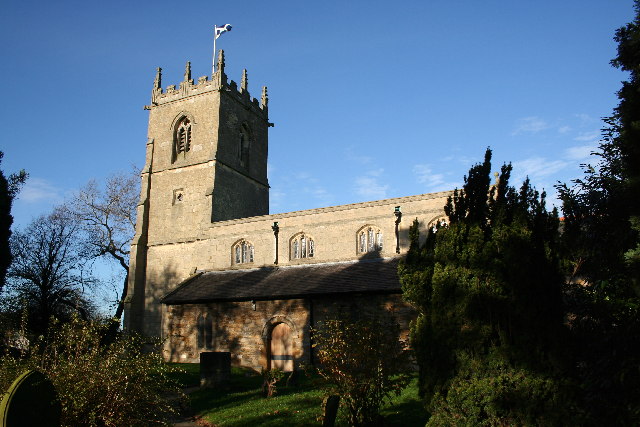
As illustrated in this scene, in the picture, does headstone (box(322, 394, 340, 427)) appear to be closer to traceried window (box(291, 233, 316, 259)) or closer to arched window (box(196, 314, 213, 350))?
arched window (box(196, 314, 213, 350))

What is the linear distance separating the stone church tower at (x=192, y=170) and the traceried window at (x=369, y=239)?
909cm

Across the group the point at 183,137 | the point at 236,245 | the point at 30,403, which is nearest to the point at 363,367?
the point at 30,403

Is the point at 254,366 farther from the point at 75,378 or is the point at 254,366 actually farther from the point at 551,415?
the point at 551,415

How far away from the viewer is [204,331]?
21.8m

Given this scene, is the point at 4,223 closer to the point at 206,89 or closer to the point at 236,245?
the point at 236,245

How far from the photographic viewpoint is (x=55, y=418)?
6.72 m

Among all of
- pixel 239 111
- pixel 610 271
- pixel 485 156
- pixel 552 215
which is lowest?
pixel 610 271

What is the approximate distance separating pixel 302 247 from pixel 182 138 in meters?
12.0

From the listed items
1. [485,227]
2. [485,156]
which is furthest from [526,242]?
[485,156]

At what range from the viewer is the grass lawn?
417 inches

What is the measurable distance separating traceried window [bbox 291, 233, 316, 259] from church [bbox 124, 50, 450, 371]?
5 centimetres

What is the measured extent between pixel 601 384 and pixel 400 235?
1621 cm

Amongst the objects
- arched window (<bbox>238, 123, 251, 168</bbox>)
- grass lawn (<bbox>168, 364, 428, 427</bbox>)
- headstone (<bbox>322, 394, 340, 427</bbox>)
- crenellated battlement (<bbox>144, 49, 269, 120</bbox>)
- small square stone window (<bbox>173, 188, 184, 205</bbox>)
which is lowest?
grass lawn (<bbox>168, 364, 428, 427</bbox>)

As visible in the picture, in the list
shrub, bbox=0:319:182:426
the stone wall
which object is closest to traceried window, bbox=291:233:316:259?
the stone wall
